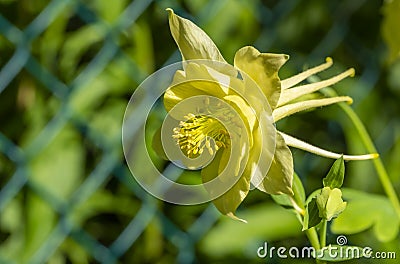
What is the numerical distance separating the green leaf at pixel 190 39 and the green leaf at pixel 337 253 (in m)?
0.13

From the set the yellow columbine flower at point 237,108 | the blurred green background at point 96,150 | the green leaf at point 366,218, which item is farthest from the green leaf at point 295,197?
the blurred green background at point 96,150

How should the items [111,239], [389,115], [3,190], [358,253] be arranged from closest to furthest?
1. [358,253]
2. [3,190]
3. [111,239]
4. [389,115]

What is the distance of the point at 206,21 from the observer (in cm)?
143

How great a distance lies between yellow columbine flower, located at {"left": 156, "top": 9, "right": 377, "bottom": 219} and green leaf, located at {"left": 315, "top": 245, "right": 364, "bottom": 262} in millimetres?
46

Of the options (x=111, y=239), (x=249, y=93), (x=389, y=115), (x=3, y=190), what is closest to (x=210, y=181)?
(x=249, y=93)

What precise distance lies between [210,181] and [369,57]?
1133 millimetres

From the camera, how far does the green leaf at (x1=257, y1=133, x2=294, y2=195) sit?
0.51 m

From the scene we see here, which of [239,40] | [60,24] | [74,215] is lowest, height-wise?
[74,215]

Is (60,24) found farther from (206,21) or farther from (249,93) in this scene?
(249,93)

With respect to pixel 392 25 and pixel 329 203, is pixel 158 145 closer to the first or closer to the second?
pixel 329 203

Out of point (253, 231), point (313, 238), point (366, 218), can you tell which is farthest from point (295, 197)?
point (253, 231)

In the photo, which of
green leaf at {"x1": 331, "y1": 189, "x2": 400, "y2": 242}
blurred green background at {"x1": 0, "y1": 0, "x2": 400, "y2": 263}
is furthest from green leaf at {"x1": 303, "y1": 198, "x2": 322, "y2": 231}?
blurred green background at {"x1": 0, "y1": 0, "x2": 400, "y2": 263}

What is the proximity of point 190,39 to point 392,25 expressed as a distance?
12.8 inches

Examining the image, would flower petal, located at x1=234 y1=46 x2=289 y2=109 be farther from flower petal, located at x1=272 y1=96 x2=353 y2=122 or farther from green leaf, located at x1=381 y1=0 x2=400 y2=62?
green leaf, located at x1=381 y1=0 x2=400 y2=62
